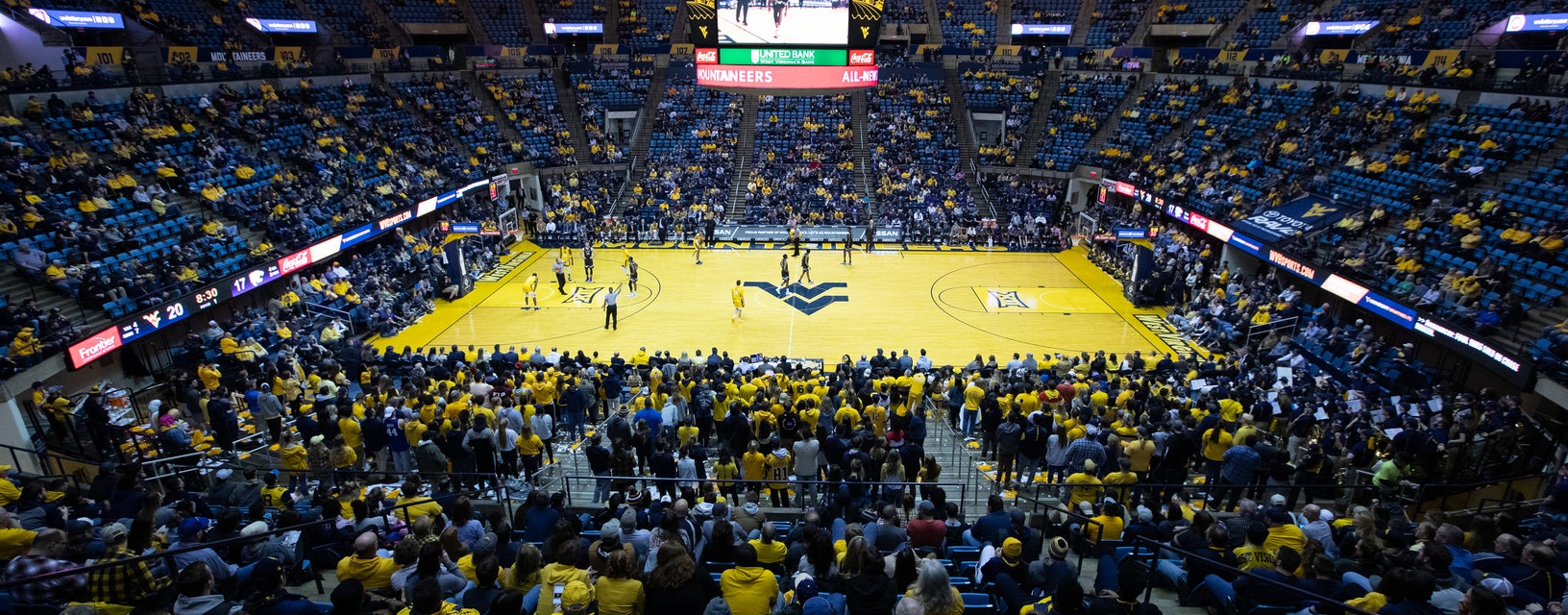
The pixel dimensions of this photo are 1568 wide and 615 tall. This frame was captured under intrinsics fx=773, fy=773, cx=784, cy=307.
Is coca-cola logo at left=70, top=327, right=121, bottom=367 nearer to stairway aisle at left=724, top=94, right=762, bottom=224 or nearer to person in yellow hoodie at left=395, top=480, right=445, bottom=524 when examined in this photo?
person in yellow hoodie at left=395, top=480, right=445, bottom=524

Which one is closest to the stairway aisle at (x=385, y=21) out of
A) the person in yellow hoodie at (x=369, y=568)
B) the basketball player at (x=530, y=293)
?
the basketball player at (x=530, y=293)

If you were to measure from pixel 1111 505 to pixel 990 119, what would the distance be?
134ft

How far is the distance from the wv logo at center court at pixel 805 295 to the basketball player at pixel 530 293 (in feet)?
25.5

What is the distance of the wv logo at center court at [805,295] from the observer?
27.2 m

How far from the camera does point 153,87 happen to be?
28328 millimetres

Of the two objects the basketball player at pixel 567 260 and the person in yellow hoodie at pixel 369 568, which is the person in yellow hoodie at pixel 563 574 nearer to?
the person in yellow hoodie at pixel 369 568

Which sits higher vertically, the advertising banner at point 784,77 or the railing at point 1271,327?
the advertising banner at point 784,77

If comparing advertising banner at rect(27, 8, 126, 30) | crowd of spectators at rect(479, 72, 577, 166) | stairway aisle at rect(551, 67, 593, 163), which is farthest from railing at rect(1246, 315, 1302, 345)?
advertising banner at rect(27, 8, 126, 30)

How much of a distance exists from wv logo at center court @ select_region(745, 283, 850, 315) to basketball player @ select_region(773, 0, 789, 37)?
9.02 metres

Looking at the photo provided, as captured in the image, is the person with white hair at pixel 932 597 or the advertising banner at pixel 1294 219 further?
the advertising banner at pixel 1294 219

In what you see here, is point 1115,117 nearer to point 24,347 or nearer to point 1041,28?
point 1041,28

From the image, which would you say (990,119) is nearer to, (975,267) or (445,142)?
(975,267)

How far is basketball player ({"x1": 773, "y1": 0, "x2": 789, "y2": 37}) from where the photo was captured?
25781 mm

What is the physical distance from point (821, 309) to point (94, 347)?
19117 mm
